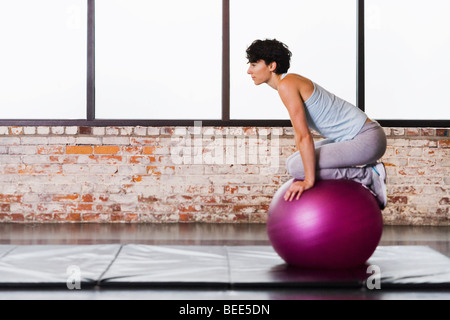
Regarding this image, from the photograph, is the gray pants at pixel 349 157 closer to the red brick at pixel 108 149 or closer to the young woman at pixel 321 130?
the young woman at pixel 321 130

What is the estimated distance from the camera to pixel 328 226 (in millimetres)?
2805

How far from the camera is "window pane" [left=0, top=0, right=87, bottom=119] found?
4.93m

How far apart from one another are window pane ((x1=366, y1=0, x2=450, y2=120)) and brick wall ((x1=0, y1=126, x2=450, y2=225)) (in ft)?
0.85

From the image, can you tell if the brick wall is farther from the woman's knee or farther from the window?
the woman's knee

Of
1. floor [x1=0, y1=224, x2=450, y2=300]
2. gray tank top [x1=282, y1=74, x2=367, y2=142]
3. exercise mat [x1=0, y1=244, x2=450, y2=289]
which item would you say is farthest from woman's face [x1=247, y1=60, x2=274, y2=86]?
floor [x1=0, y1=224, x2=450, y2=300]

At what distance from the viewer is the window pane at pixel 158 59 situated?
4934 mm

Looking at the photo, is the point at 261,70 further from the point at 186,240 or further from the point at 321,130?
the point at 186,240

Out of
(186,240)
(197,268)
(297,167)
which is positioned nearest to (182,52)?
(186,240)

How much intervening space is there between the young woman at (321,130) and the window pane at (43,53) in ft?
7.56

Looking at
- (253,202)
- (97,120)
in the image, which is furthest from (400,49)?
(97,120)

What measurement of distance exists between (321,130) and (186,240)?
136cm

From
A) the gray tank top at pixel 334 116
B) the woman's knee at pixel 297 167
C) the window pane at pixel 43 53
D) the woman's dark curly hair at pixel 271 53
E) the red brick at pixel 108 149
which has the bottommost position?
the woman's knee at pixel 297 167

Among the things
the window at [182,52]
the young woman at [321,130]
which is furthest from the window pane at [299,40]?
the young woman at [321,130]

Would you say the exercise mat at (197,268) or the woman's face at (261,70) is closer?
the exercise mat at (197,268)
